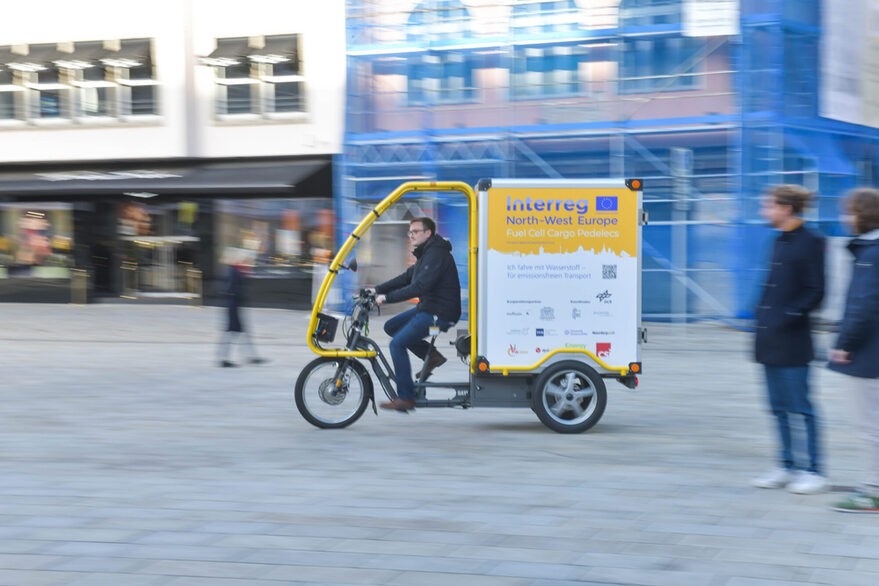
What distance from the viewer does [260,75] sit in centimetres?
2261

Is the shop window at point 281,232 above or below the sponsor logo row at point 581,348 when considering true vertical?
above

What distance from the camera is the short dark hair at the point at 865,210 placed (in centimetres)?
541

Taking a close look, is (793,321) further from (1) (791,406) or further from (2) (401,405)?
(2) (401,405)

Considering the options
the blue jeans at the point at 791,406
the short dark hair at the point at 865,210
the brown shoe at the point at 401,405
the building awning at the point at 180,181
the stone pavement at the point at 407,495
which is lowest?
the stone pavement at the point at 407,495

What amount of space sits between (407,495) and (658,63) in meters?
14.6

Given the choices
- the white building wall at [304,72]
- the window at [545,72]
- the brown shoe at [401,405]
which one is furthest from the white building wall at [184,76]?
the brown shoe at [401,405]

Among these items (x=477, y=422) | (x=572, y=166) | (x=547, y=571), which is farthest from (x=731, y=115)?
(x=547, y=571)

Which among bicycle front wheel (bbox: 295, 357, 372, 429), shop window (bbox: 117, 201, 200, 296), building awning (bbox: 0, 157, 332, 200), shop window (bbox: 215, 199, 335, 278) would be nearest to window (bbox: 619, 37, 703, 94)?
building awning (bbox: 0, 157, 332, 200)

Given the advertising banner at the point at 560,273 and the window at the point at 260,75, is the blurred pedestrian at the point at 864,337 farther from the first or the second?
the window at the point at 260,75

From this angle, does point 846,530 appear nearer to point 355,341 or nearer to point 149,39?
point 355,341

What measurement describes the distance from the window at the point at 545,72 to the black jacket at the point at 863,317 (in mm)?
14362

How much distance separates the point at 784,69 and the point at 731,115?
3.68ft

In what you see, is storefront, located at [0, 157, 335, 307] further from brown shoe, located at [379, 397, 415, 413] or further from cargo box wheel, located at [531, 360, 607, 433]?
cargo box wheel, located at [531, 360, 607, 433]

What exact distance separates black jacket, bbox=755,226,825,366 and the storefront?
52.4ft
